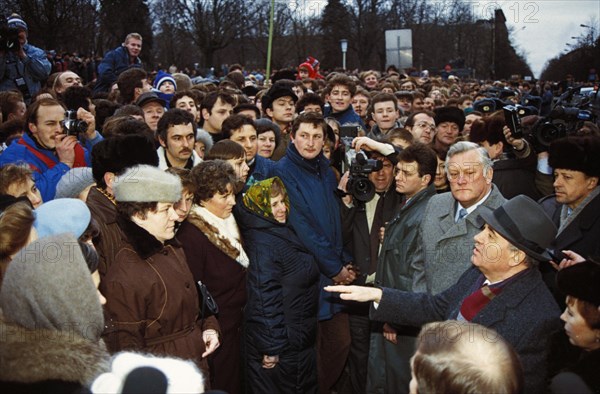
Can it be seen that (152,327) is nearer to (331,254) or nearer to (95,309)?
(95,309)

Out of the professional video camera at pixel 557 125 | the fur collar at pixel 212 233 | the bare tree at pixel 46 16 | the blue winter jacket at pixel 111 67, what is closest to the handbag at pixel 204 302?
the fur collar at pixel 212 233

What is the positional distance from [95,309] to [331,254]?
236 cm

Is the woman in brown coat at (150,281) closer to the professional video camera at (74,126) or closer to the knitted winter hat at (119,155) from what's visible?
the knitted winter hat at (119,155)

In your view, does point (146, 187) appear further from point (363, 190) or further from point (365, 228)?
point (365, 228)

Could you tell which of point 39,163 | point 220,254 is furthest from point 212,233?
point 39,163

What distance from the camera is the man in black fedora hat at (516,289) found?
9.00ft

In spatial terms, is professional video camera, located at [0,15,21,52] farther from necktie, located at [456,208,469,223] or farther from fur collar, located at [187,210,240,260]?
necktie, located at [456,208,469,223]

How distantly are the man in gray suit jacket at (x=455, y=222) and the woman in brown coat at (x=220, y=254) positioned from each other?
1244 mm

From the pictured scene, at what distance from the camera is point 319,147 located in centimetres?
489

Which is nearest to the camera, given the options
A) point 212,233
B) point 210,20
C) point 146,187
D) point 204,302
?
point 146,187

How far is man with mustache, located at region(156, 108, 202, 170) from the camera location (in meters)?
4.88

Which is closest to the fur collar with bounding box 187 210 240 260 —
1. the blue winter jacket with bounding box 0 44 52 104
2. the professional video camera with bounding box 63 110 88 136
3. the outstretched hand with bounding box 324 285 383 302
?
the outstretched hand with bounding box 324 285 383 302

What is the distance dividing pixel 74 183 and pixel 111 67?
6.11m

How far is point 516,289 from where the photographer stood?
9.37 ft
